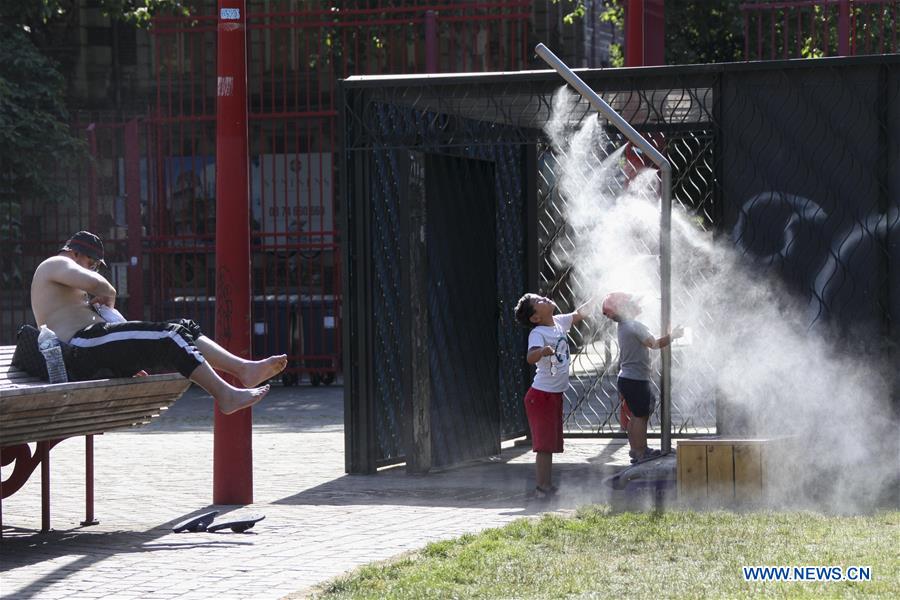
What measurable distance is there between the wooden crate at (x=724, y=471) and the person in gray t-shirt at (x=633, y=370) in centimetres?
191

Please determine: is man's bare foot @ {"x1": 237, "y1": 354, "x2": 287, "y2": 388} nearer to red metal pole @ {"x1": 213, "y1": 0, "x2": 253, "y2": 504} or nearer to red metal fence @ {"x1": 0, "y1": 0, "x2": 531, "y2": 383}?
red metal pole @ {"x1": 213, "y1": 0, "x2": 253, "y2": 504}

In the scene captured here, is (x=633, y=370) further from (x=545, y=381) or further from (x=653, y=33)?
(x=653, y=33)

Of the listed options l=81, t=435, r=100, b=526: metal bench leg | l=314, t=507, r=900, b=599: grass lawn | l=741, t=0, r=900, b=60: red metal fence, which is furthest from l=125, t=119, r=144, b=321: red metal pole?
l=314, t=507, r=900, b=599: grass lawn

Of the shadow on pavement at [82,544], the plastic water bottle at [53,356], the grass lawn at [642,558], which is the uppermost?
the plastic water bottle at [53,356]

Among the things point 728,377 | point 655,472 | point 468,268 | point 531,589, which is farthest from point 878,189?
point 531,589

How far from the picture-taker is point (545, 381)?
9.87 m

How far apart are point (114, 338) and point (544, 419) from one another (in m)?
2.77

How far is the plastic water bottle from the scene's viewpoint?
26.7 feet

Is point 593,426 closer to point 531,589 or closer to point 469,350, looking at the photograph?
point 469,350

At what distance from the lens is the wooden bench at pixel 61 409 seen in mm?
7707

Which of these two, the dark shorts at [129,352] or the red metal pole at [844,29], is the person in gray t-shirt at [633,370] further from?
the red metal pole at [844,29]

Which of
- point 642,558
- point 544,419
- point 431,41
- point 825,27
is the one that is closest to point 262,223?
point 431,41

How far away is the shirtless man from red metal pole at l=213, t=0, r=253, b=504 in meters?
0.79

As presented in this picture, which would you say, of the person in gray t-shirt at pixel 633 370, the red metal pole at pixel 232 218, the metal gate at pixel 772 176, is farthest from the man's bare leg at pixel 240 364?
the person in gray t-shirt at pixel 633 370
